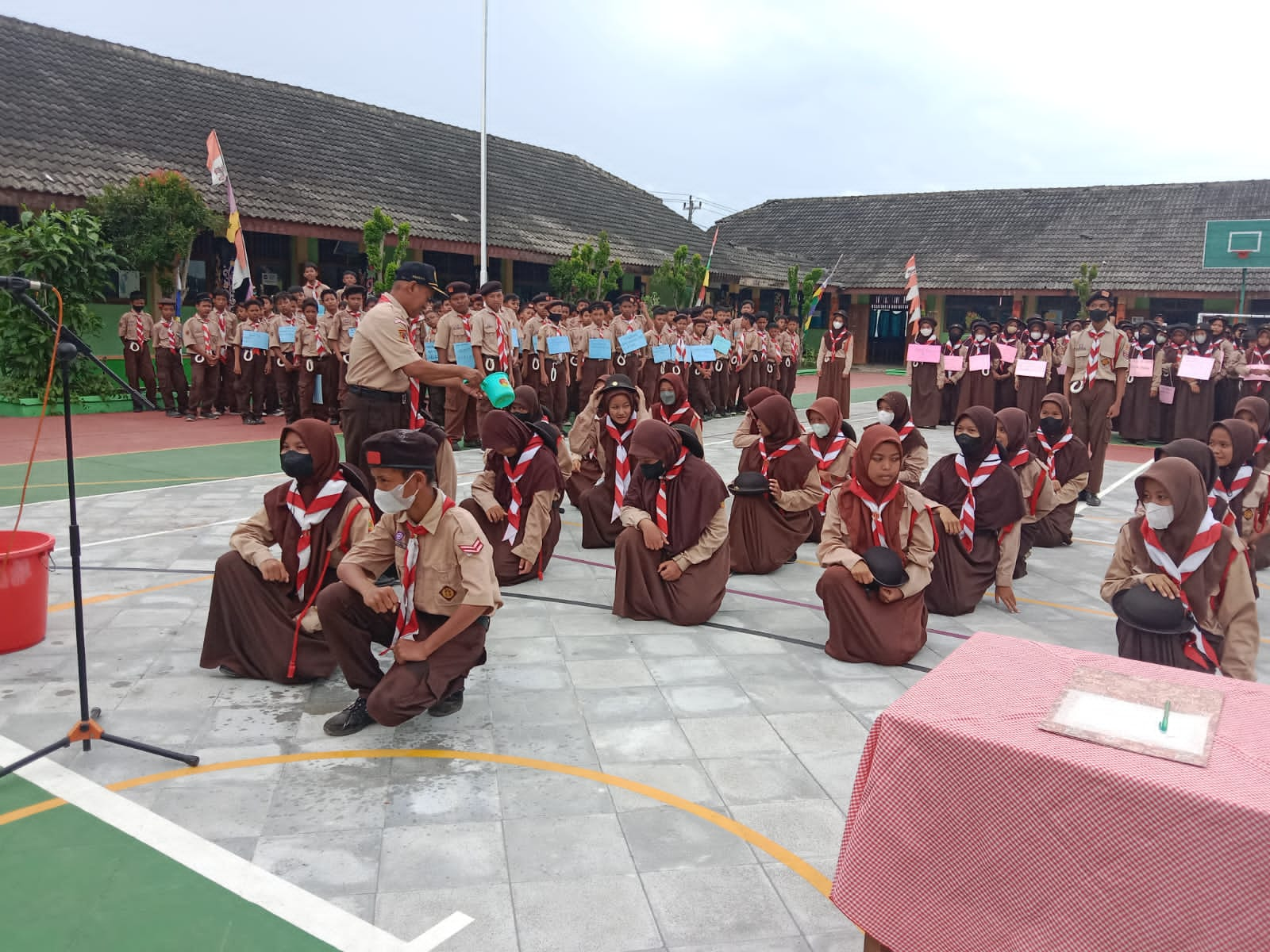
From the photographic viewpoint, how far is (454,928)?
2.86 m

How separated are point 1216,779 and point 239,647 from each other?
13.6 feet

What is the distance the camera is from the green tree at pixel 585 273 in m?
20.3

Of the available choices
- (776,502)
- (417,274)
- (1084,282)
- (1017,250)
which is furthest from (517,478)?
(1017,250)

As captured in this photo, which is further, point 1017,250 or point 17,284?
point 1017,250

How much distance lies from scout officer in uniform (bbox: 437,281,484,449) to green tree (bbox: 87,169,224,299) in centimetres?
492

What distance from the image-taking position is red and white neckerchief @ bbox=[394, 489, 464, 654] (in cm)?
414

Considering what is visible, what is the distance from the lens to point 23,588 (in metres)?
4.93

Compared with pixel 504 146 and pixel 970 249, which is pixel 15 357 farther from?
pixel 970 249

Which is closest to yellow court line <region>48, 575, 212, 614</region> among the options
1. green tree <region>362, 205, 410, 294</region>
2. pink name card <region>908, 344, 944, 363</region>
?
green tree <region>362, 205, 410, 294</region>

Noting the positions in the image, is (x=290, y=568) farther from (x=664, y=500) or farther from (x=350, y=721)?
(x=664, y=500)

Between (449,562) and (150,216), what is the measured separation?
1249 cm

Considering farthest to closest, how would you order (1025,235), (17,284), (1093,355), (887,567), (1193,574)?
(1025,235) < (1093,355) < (887,567) < (1193,574) < (17,284)

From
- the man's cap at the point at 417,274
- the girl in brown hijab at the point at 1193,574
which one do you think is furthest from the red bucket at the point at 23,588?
the girl in brown hijab at the point at 1193,574

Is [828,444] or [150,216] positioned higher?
[150,216]
